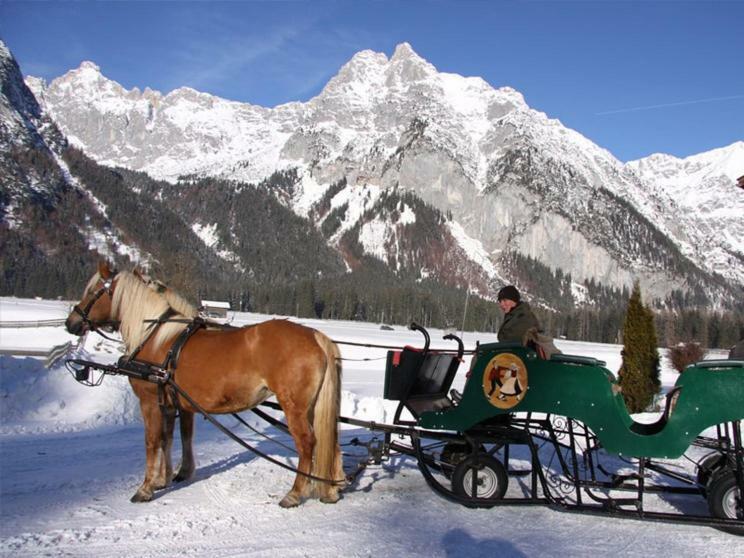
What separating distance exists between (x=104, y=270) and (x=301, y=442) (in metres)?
2.77

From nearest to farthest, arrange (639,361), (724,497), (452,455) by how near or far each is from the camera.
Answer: (724,497), (452,455), (639,361)

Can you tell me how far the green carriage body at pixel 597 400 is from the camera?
465cm

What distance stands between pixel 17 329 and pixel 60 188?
133m

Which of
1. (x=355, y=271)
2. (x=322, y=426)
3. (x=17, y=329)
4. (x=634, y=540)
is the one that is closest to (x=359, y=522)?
(x=322, y=426)

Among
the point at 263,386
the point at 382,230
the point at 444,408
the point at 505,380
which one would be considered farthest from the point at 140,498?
the point at 382,230

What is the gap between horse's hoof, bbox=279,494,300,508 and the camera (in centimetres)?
512

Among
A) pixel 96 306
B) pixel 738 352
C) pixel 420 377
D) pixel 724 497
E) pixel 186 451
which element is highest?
pixel 738 352

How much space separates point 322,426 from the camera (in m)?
5.31

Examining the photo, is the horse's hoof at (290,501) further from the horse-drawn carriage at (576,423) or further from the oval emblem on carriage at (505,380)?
the oval emblem on carriage at (505,380)

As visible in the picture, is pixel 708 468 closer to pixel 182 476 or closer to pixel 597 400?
pixel 597 400

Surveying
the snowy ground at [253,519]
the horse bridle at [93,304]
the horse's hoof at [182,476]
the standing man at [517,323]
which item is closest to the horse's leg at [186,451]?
the horse's hoof at [182,476]

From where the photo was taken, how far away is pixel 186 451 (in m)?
5.85

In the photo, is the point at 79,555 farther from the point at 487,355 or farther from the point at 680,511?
the point at 680,511

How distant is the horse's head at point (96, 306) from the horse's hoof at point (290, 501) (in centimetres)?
264
